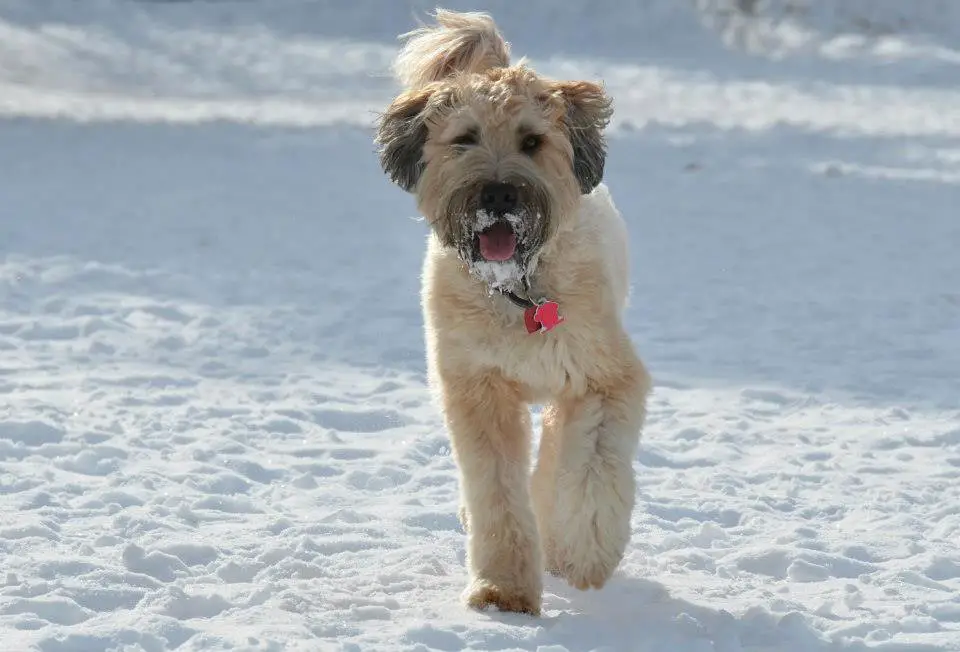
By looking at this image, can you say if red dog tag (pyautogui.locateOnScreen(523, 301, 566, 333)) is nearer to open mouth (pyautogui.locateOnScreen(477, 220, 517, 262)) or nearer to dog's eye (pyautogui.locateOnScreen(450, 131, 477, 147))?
open mouth (pyautogui.locateOnScreen(477, 220, 517, 262))

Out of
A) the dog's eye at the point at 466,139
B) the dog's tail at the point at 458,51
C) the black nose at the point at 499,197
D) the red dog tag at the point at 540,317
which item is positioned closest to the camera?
the black nose at the point at 499,197

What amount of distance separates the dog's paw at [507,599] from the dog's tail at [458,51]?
1633 millimetres

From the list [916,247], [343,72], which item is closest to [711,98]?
[343,72]

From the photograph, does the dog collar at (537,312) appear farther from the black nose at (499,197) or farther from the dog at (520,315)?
the black nose at (499,197)

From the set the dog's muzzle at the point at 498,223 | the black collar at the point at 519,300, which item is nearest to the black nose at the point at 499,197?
the dog's muzzle at the point at 498,223

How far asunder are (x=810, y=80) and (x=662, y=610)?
1601cm

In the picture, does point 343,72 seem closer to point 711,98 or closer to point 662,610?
point 711,98

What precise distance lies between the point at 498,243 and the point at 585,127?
1.52 ft

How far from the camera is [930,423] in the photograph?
7.05 m

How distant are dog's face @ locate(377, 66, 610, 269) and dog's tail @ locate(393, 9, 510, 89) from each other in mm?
294

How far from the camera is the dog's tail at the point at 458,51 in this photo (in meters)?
5.01

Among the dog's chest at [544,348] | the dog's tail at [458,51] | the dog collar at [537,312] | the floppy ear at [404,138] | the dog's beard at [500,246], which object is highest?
the dog's tail at [458,51]

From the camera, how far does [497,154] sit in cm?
445

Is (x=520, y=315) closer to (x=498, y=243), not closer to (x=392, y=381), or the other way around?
(x=498, y=243)
